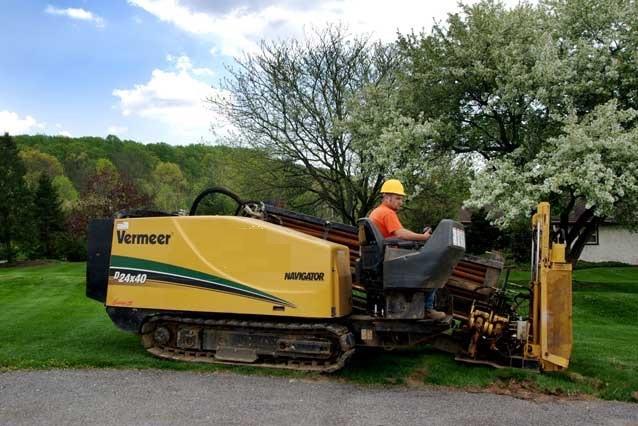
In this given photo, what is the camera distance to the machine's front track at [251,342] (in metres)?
7.82

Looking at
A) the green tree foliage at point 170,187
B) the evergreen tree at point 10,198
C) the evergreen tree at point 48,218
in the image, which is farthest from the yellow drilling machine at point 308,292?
the green tree foliage at point 170,187

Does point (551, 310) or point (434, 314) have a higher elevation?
point (551, 310)

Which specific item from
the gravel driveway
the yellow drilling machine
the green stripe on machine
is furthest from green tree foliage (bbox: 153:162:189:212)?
the gravel driveway

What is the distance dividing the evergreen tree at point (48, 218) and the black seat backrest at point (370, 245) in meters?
33.6

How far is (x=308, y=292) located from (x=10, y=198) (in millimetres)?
30336

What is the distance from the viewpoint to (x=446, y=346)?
27.3 ft

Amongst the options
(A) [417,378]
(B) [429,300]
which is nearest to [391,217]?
(B) [429,300]

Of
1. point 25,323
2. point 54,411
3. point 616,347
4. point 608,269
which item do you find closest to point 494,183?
point 616,347

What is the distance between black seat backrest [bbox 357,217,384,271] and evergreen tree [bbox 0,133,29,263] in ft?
98.7

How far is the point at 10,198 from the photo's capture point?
33500 millimetres

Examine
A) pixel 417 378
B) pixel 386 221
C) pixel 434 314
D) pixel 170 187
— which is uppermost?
pixel 170 187

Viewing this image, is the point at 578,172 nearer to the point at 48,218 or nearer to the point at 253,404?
the point at 253,404

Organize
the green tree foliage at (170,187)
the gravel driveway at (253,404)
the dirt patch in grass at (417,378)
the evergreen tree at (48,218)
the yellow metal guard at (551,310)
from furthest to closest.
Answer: the green tree foliage at (170,187)
the evergreen tree at (48,218)
the dirt patch in grass at (417,378)
the yellow metal guard at (551,310)
the gravel driveway at (253,404)

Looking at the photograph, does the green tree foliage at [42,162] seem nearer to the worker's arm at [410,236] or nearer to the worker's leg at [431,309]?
the worker's leg at [431,309]
